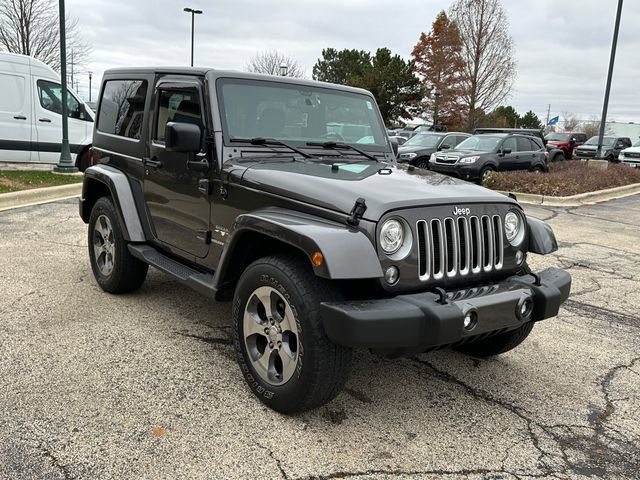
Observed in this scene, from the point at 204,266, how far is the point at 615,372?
9.76 feet

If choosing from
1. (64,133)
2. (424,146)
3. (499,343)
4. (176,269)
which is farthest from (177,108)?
(424,146)

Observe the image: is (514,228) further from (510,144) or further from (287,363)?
(510,144)

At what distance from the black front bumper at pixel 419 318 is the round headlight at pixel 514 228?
52 centimetres

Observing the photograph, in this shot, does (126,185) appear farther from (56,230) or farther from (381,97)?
(381,97)

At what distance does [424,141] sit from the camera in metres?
18.7

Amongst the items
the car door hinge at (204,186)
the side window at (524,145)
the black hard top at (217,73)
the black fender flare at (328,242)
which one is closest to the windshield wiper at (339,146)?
the black hard top at (217,73)

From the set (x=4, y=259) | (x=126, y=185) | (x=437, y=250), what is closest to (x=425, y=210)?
(x=437, y=250)

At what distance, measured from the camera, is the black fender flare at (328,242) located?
273 centimetres

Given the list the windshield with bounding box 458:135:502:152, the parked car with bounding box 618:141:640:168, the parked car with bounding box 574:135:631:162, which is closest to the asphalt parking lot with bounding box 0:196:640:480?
the windshield with bounding box 458:135:502:152

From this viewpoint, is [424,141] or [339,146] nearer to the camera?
[339,146]

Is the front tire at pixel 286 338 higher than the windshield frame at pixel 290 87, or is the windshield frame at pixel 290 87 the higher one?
the windshield frame at pixel 290 87

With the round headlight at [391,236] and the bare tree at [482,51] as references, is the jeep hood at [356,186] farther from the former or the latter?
the bare tree at [482,51]

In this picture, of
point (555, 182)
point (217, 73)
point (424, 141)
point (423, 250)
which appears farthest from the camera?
point (424, 141)

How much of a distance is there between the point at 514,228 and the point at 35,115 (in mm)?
11897
